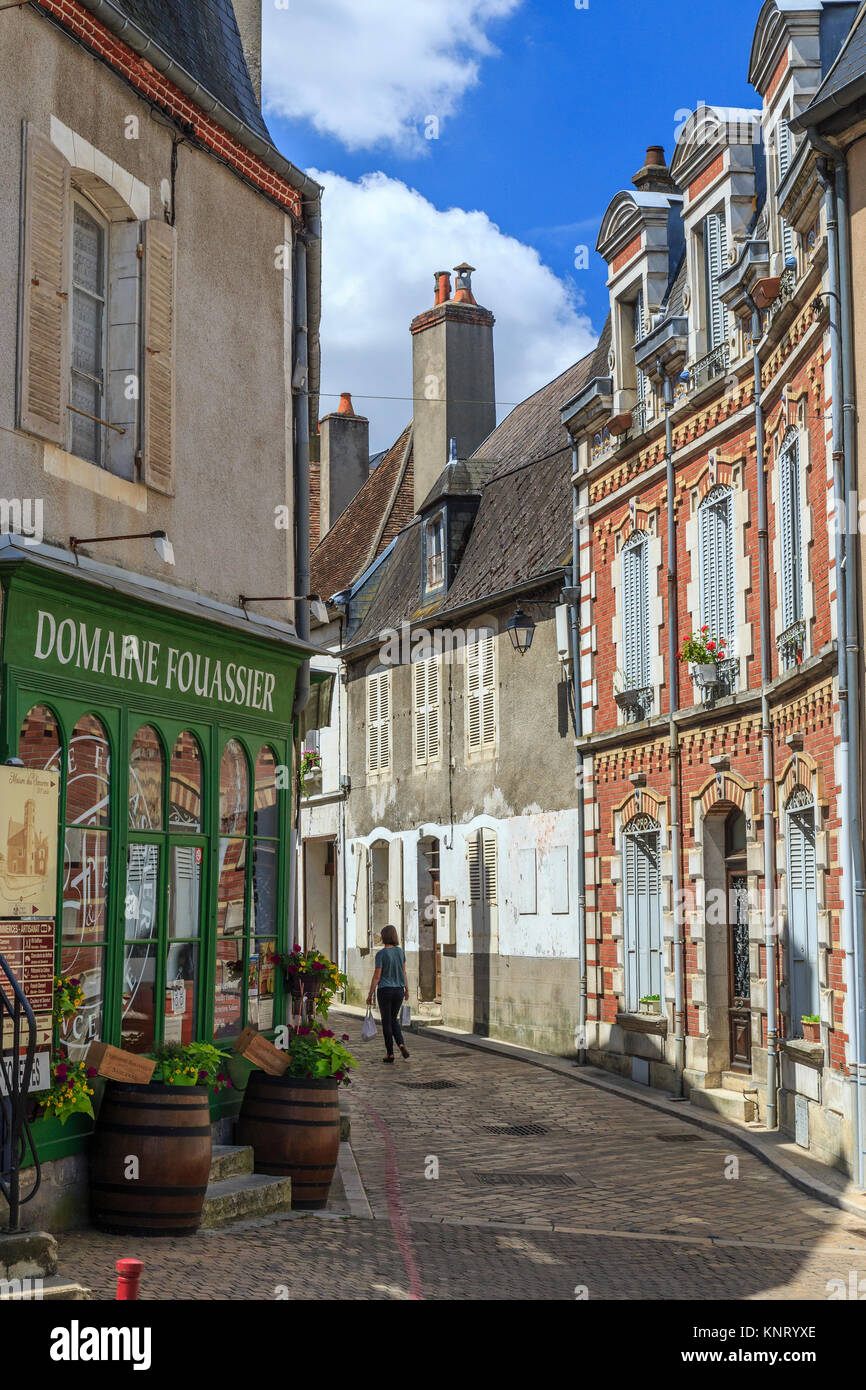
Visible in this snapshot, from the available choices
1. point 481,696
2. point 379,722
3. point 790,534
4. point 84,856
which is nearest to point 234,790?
point 84,856

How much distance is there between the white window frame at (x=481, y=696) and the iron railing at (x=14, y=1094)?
1437 cm

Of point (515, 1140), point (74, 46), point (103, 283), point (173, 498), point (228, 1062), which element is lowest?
point (515, 1140)

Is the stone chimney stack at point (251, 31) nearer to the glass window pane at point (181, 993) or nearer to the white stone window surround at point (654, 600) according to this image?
the white stone window surround at point (654, 600)

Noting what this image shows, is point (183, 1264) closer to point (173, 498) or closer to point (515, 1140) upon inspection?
point (173, 498)

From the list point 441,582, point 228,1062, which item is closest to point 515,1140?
point 228,1062

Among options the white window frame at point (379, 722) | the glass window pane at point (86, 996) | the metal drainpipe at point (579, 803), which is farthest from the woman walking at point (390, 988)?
the glass window pane at point (86, 996)

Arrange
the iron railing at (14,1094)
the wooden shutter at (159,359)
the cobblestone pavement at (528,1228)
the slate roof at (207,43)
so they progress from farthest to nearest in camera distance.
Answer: the slate roof at (207,43) → the wooden shutter at (159,359) → the cobblestone pavement at (528,1228) → the iron railing at (14,1094)

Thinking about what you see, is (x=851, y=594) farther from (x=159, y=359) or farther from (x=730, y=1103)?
(x=730, y=1103)

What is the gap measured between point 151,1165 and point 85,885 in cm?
157

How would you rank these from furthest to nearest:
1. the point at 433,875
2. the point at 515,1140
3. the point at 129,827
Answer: the point at 433,875, the point at 515,1140, the point at 129,827

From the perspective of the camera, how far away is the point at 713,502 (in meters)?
15.8

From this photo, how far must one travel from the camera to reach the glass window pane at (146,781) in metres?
9.30
